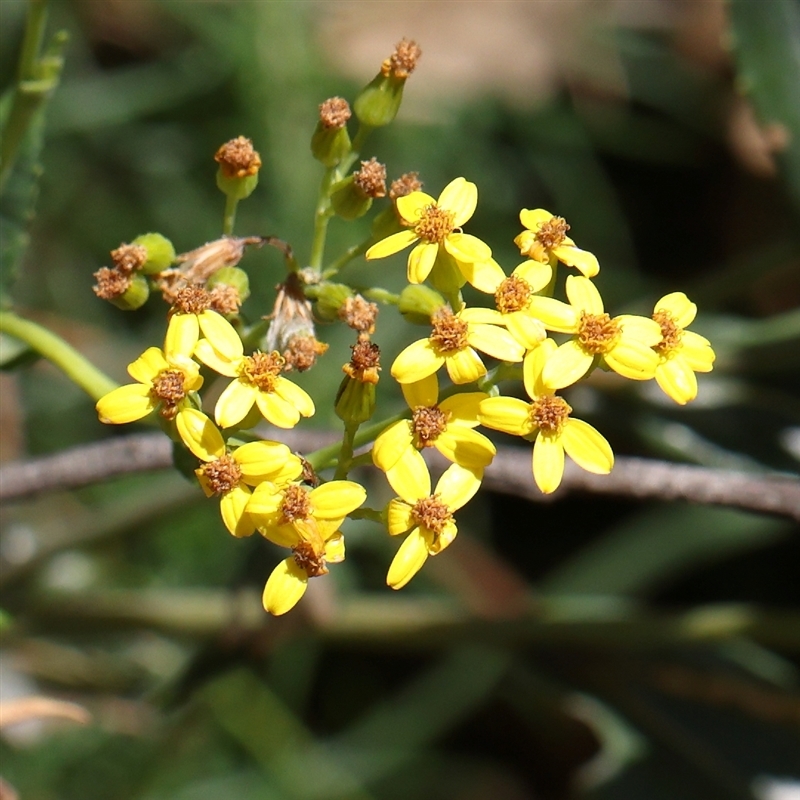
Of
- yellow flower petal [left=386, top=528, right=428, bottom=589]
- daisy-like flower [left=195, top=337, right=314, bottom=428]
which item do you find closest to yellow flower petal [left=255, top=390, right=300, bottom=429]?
daisy-like flower [left=195, top=337, right=314, bottom=428]

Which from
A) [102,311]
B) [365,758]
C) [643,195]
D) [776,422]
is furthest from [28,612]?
[643,195]

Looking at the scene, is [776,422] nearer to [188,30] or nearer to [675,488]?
[675,488]

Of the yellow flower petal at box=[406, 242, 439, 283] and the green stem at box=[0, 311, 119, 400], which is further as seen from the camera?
the green stem at box=[0, 311, 119, 400]

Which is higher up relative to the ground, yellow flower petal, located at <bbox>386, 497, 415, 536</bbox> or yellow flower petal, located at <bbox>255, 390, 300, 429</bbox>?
yellow flower petal, located at <bbox>255, 390, 300, 429</bbox>

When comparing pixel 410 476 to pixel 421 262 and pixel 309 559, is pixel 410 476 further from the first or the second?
pixel 421 262

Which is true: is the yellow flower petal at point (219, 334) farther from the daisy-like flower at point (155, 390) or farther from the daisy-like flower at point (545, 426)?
the daisy-like flower at point (545, 426)

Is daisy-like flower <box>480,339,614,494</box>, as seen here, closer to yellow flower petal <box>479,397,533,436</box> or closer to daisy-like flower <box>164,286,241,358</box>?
yellow flower petal <box>479,397,533,436</box>
